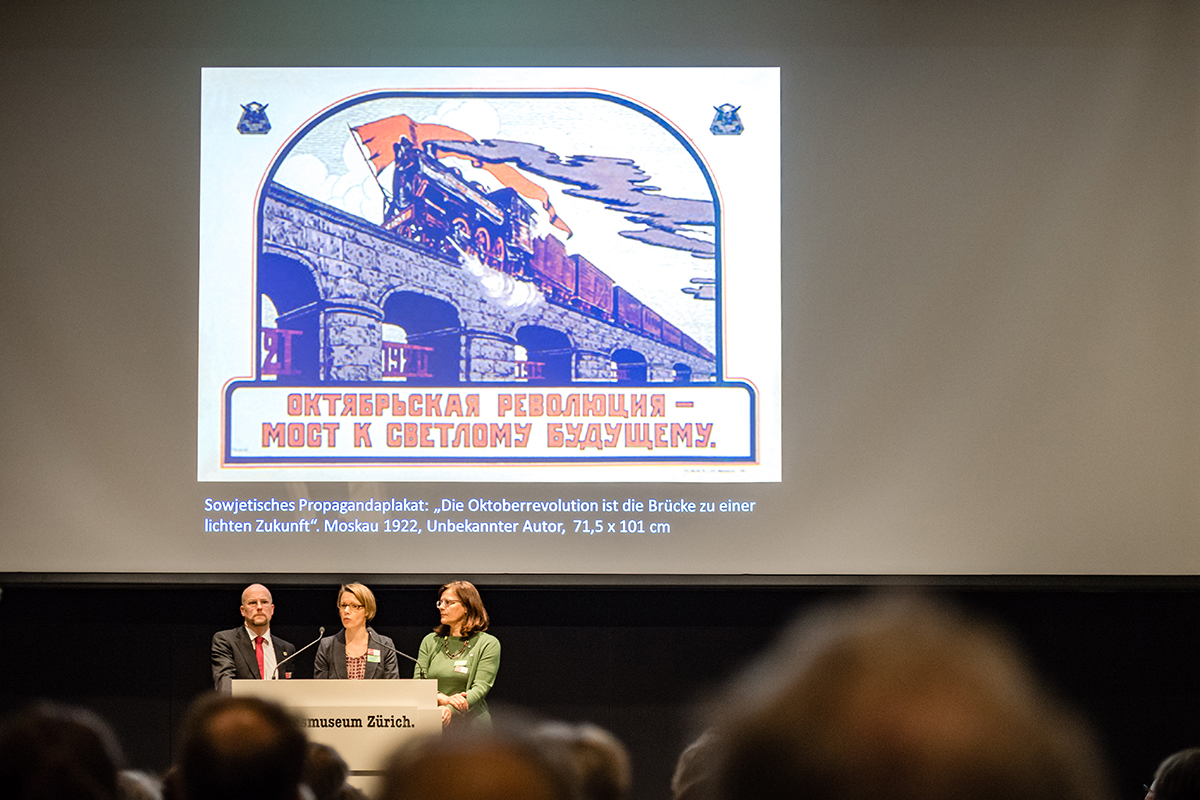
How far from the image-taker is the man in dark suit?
4.34 m

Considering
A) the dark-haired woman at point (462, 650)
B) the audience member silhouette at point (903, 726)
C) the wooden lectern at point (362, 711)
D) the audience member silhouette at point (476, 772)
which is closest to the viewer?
the audience member silhouette at point (903, 726)

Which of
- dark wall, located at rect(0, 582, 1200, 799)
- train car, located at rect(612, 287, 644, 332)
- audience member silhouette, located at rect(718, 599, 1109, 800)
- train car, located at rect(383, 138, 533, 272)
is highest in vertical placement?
train car, located at rect(383, 138, 533, 272)

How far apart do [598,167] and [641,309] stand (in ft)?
2.05

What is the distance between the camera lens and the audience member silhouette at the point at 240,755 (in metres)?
1.17

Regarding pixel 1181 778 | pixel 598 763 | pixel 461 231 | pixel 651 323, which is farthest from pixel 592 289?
pixel 598 763

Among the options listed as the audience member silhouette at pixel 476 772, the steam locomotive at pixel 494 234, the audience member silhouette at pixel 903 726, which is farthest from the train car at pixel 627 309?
the audience member silhouette at pixel 903 726

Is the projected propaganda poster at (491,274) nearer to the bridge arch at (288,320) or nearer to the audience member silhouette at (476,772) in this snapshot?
→ the bridge arch at (288,320)

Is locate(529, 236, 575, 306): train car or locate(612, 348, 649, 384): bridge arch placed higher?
locate(529, 236, 575, 306): train car

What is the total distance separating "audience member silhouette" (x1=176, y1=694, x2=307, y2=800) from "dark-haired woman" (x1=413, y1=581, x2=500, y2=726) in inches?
112

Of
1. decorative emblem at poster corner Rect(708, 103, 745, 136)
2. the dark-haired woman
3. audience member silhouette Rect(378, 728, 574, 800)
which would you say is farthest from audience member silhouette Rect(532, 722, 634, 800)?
decorative emblem at poster corner Rect(708, 103, 745, 136)

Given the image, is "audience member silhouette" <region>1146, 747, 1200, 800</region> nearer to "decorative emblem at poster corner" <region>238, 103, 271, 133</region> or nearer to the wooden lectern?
the wooden lectern

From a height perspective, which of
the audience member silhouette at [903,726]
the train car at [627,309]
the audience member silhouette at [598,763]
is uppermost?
the train car at [627,309]

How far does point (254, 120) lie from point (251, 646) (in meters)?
2.15

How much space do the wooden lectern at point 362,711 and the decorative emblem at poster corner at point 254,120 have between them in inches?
96.5
